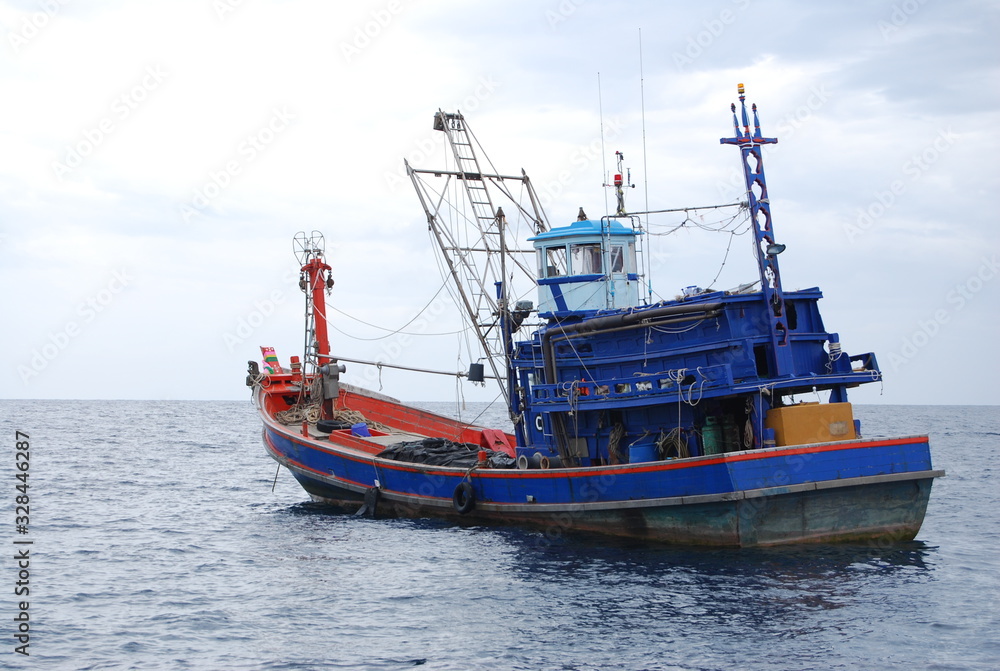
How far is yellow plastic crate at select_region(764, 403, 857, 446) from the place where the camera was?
62.6ft

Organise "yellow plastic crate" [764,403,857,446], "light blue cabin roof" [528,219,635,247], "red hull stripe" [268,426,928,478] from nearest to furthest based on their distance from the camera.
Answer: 1. "red hull stripe" [268,426,928,478]
2. "yellow plastic crate" [764,403,857,446]
3. "light blue cabin roof" [528,219,635,247]

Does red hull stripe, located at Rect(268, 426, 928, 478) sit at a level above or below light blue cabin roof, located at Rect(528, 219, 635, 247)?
below

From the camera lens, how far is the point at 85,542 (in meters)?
23.5

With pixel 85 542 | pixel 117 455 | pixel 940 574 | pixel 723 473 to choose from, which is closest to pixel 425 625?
pixel 723 473

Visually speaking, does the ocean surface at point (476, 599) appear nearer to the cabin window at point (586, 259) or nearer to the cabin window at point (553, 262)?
the cabin window at point (553, 262)

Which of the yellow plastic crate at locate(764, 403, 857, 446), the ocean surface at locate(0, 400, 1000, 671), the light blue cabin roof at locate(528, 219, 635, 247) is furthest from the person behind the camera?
the light blue cabin roof at locate(528, 219, 635, 247)

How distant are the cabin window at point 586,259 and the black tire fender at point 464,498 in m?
5.64

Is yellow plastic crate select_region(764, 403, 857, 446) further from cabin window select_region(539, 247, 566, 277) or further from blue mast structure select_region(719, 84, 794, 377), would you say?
cabin window select_region(539, 247, 566, 277)

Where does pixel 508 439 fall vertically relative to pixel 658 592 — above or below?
above

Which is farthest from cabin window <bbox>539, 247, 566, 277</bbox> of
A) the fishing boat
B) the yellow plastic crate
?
the yellow plastic crate

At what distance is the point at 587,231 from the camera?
2331 centimetres

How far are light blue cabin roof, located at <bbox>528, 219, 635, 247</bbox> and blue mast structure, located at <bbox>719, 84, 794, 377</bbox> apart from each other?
155 inches

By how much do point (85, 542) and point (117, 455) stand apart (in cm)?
3012

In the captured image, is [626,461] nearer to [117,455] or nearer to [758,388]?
[758,388]
